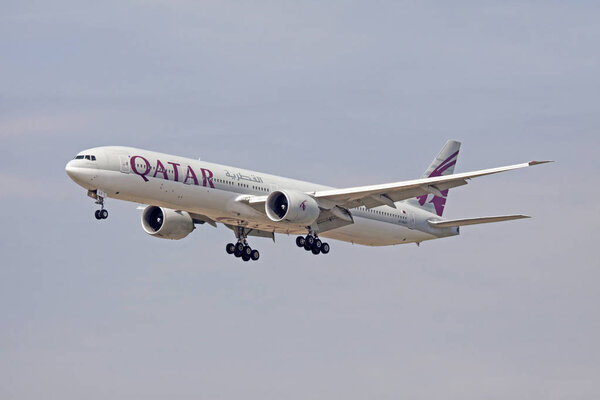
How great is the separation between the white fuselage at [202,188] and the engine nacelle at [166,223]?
3.29m

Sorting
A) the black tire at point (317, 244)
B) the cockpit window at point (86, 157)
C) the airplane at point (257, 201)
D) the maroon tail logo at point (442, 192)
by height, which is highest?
the maroon tail logo at point (442, 192)

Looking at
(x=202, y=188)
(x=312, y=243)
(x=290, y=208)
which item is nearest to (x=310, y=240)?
(x=312, y=243)

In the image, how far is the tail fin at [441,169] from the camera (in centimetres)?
7294

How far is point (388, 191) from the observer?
63312mm

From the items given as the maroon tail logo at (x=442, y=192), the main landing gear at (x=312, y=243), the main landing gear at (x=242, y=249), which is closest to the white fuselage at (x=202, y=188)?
the main landing gear at (x=312, y=243)

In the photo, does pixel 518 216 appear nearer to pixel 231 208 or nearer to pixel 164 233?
pixel 231 208

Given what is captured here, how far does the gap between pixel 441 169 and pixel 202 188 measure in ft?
65.1

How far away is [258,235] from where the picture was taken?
6950 cm

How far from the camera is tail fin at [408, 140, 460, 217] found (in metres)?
72.9

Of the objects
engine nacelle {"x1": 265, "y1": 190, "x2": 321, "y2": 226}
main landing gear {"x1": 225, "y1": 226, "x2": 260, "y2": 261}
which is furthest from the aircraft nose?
main landing gear {"x1": 225, "y1": 226, "x2": 260, "y2": 261}

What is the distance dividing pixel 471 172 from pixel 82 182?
1883cm

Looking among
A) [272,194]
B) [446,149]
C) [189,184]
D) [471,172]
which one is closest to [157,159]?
[189,184]

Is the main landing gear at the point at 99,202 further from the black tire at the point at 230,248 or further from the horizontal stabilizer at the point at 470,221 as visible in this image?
the horizontal stabilizer at the point at 470,221

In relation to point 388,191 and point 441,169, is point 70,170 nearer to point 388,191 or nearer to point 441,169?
point 388,191
